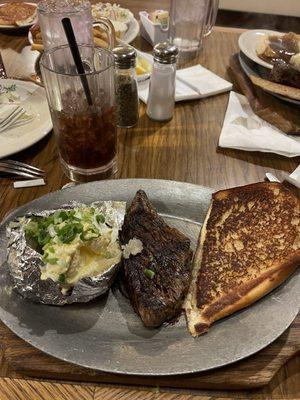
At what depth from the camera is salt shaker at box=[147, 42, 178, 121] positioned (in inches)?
58.4

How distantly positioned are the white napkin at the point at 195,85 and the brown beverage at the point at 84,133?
0.47 metres

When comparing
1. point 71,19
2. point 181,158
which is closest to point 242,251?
point 181,158

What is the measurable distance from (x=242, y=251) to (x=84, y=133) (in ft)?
2.07

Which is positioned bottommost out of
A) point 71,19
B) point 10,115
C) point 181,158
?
point 181,158

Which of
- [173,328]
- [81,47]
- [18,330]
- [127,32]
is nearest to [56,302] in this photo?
[18,330]

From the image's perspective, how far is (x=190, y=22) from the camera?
6.80 feet

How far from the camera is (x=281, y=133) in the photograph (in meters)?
1.57

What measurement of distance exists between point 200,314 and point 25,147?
874mm

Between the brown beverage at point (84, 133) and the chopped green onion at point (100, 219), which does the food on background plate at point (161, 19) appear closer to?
the brown beverage at point (84, 133)

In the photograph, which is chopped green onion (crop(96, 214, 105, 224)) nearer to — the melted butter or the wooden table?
the melted butter

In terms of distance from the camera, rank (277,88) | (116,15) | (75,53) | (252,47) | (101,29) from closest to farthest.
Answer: (75,53)
(277,88)
(101,29)
(252,47)
(116,15)

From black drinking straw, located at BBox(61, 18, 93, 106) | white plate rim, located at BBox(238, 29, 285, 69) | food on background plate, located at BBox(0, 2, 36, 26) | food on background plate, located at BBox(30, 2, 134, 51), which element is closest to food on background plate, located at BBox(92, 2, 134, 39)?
food on background plate, located at BBox(30, 2, 134, 51)

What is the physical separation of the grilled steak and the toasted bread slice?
54mm

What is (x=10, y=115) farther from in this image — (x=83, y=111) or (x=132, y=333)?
(x=132, y=333)
